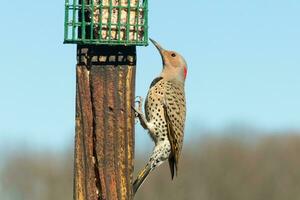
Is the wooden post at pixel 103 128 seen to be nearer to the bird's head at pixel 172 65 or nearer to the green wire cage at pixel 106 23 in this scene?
the green wire cage at pixel 106 23

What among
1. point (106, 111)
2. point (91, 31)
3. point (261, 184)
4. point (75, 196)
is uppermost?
point (91, 31)

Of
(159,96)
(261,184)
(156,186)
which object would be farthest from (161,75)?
(261,184)

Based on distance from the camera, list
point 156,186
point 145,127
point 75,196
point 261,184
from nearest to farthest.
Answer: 1. point 75,196
2. point 145,127
3. point 156,186
4. point 261,184

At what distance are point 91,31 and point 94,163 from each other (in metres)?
0.85

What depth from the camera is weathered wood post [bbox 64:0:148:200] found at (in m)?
6.86

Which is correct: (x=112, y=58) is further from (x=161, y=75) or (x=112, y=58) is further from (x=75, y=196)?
(x=161, y=75)

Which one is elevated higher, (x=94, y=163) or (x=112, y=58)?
(x=112, y=58)

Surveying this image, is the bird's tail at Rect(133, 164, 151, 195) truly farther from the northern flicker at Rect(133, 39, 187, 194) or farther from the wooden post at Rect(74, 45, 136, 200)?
the wooden post at Rect(74, 45, 136, 200)

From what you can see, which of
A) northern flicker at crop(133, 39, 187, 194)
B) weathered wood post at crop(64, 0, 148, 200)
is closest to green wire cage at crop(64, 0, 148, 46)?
weathered wood post at crop(64, 0, 148, 200)

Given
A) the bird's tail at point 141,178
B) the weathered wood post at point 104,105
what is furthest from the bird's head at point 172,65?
the weathered wood post at point 104,105

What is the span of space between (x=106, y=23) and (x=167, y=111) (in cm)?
198

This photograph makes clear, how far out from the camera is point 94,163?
6.89 meters

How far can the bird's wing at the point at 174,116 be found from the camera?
8.82 meters

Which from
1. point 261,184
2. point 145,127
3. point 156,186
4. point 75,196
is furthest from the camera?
point 261,184
